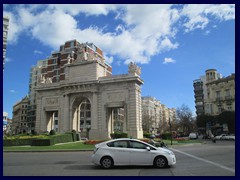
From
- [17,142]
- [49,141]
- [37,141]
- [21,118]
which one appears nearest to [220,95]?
[49,141]

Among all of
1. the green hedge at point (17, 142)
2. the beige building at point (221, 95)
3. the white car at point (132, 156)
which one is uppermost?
the beige building at point (221, 95)

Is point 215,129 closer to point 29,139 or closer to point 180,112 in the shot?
point 180,112

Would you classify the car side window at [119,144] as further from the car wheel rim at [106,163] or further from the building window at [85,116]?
the building window at [85,116]

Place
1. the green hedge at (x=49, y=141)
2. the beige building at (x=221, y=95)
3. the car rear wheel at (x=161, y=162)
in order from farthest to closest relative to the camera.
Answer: the beige building at (x=221, y=95), the green hedge at (x=49, y=141), the car rear wheel at (x=161, y=162)

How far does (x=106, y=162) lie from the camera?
12023 millimetres

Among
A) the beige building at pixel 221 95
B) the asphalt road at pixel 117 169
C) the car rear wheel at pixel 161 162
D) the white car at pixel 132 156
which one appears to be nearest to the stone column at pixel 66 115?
the asphalt road at pixel 117 169

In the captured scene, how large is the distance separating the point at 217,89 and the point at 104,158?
61.0 metres

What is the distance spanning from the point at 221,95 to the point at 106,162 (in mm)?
60427

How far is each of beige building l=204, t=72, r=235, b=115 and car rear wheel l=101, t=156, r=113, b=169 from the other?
191ft

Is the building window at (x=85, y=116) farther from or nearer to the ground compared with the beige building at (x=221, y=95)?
nearer to the ground

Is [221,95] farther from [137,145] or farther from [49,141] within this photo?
[137,145]

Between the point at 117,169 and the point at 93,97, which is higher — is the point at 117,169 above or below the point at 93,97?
below

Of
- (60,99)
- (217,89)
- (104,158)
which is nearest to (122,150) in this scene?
(104,158)

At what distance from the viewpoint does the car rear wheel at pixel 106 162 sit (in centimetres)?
1201
